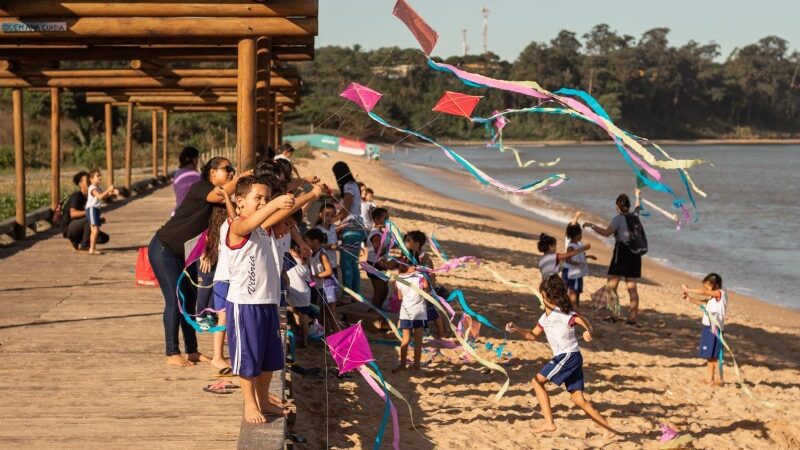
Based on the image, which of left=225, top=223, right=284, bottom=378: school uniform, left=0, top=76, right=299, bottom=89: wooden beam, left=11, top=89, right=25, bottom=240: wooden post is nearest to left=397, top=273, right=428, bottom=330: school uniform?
left=225, top=223, right=284, bottom=378: school uniform

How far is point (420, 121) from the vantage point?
9194cm

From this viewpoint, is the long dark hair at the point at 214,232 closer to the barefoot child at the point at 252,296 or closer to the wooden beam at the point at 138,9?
the barefoot child at the point at 252,296

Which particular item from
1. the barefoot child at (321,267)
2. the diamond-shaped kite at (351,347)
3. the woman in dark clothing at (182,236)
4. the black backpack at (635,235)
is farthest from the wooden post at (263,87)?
the black backpack at (635,235)

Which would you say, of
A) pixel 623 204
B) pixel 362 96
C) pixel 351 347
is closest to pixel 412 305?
pixel 351 347

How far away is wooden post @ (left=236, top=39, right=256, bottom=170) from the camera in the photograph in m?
9.09

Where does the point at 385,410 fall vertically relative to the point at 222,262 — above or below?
below

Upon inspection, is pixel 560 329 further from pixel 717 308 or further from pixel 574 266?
pixel 574 266

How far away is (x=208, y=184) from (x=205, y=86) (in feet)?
33.6

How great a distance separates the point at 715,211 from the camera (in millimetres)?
41031

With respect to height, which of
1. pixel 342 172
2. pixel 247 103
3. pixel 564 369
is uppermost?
pixel 247 103

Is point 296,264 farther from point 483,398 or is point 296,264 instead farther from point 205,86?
point 205,86

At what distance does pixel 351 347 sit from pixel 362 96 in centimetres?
172

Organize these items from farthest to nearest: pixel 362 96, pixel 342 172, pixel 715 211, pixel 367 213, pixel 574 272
A: 1. pixel 715 211
2. pixel 367 213
3. pixel 574 272
4. pixel 342 172
5. pixel 362 96

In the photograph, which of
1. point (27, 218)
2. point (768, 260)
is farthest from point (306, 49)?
point (768, 260)
